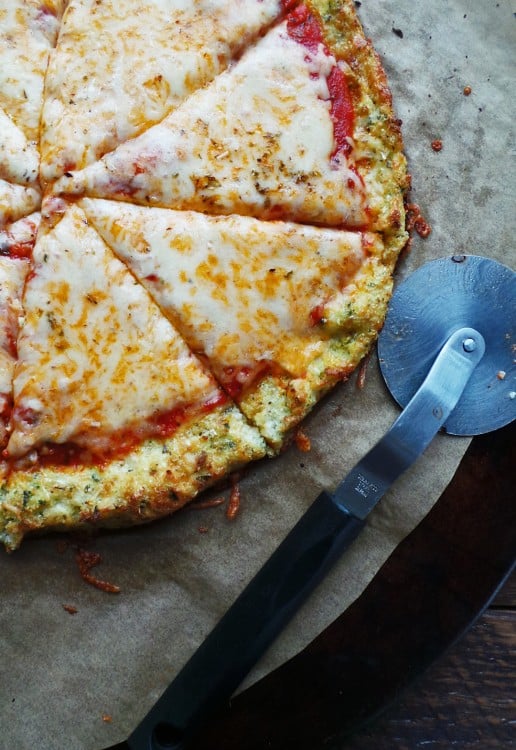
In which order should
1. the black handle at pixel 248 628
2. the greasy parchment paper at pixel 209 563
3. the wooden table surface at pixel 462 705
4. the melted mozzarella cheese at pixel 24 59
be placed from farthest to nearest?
the wooden table surface at pixel 462 705, the melted mozzarella cheese at pixel 24 59, the greasy parchment paper at pixel 209 563, the black handle at pixel 248 628

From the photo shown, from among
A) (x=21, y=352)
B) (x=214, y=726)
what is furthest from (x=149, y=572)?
(x=21, y=352)

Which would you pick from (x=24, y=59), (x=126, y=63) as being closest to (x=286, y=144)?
(x=126, y=63)

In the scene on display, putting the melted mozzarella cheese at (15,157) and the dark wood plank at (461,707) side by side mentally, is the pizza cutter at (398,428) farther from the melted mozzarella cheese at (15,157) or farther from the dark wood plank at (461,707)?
the melted mozzarella cheese at (15,157)

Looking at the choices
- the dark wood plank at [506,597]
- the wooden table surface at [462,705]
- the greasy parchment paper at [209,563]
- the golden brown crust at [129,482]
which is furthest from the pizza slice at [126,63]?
the wooden table surface at [462,705]

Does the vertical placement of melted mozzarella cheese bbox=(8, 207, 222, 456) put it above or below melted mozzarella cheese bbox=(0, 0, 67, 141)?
below

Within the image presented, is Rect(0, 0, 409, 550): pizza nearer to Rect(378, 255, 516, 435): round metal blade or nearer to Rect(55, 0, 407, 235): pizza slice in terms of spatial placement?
Rect(55, 0, 407, 235): pizza slice

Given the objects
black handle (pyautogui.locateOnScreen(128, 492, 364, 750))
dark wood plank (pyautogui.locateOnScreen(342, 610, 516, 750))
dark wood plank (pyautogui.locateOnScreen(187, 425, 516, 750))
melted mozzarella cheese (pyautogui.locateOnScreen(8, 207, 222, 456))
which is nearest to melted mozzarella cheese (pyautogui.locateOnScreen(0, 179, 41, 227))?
melted mozzarella cheese (pyautogui.locateOnScreen(8, 207, 222, 456))
